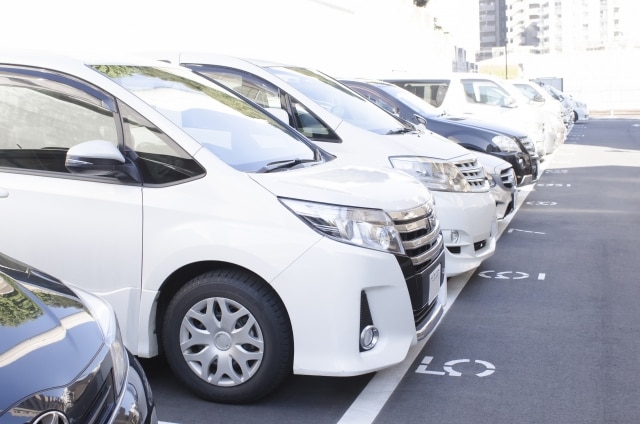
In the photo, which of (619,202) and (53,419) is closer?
(53,419)

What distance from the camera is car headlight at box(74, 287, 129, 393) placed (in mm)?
2799

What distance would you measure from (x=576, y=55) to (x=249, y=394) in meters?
68.3

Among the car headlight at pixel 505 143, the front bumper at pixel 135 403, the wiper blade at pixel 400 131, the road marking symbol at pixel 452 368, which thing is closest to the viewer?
the front bumper at pixel 135 403

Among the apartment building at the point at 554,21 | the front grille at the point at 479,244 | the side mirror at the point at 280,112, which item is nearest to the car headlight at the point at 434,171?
the front grille at the point at 479,244

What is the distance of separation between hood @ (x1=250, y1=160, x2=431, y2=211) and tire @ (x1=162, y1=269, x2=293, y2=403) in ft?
1.63

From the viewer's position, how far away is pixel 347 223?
4.34 metres

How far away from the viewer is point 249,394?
440 cm

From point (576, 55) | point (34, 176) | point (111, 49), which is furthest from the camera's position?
point (576, 55)

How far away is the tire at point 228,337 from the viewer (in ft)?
14.0

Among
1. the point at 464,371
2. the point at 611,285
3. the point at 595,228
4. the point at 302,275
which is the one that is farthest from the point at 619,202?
the point at 302,275

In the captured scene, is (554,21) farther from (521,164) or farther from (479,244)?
(479,244)

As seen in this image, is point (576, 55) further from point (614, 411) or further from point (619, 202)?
point (614, 411)

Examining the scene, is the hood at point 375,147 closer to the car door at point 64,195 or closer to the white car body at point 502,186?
the white car body at point 502,186

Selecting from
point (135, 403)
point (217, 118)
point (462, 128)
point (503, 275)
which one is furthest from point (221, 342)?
point (462, 128)
